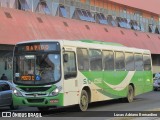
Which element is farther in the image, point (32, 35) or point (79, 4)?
point (79, 4)

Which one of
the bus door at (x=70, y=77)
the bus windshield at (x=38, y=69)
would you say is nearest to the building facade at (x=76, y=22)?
the bus windshield at (x=38, y=69)

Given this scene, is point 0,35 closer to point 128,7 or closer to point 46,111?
point 46,111

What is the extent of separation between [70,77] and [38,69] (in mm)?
1289

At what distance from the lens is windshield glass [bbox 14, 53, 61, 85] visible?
52.9ft

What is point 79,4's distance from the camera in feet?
141

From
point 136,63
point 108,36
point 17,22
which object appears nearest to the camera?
point 136,63

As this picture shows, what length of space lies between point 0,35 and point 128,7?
86.0 ft

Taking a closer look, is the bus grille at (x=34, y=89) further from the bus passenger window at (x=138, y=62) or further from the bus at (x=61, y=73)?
the bus passenger window at (x=138, y=62)

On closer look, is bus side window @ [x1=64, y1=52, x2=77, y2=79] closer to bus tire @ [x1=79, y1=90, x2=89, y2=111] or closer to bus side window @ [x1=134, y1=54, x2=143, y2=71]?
bus tire @ [x1=79, y1=90, x2=89, y2=111]

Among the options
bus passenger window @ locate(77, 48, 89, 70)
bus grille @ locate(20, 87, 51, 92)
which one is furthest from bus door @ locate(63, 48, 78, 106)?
bus grille @ locate(20, 87, 51, 92)

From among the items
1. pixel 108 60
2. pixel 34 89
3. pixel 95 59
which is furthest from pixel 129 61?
pixel 34 89

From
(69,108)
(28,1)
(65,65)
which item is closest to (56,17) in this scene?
(28,1)

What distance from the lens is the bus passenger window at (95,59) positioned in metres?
18.8

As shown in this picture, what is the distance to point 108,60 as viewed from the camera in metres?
20.4
